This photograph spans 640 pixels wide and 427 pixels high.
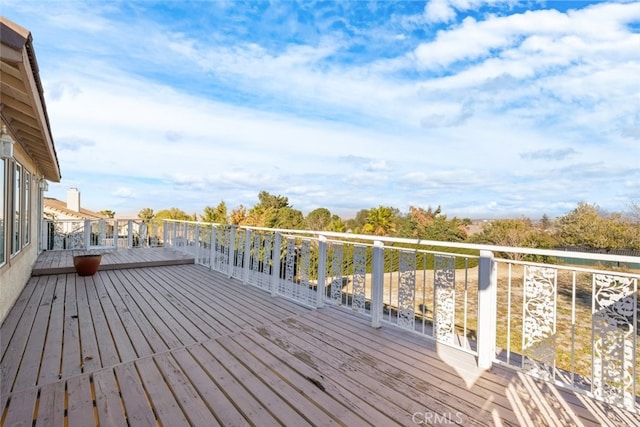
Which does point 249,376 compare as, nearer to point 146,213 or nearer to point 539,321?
point 539,321

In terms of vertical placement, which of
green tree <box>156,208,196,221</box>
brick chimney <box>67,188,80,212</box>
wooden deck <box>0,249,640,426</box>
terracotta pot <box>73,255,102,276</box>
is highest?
brick chimney <box>67,188,80,212</box>

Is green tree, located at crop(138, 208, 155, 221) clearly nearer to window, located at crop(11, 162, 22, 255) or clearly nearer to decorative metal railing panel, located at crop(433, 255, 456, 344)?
window, located at crop(11, 162, 22, 255)

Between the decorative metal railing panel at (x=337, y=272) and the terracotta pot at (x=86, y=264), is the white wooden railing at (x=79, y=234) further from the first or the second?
the decorative metal railing panel at (x=337, y=272)

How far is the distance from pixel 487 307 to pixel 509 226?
1657 centimetres

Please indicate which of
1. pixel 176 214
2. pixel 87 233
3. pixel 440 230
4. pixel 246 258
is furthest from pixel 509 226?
pixel 176 214

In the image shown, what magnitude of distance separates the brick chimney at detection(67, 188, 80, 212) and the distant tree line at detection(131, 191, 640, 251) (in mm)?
4019

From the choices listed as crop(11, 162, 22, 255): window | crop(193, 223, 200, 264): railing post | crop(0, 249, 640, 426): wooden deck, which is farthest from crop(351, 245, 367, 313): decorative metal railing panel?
crop(193, 223, 200, 264): railing post

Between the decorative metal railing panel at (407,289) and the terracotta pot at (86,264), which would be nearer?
the decorative metal railing panel at (407,289)

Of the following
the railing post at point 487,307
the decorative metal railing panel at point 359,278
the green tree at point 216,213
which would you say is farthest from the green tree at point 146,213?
the railing post at point 487,307

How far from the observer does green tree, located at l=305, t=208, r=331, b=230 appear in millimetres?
21423

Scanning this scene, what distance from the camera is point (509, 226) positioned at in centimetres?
1655

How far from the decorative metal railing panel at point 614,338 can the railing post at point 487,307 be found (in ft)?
2.02

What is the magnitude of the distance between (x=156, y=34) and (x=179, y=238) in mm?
5681

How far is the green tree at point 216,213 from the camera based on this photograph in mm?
17797
